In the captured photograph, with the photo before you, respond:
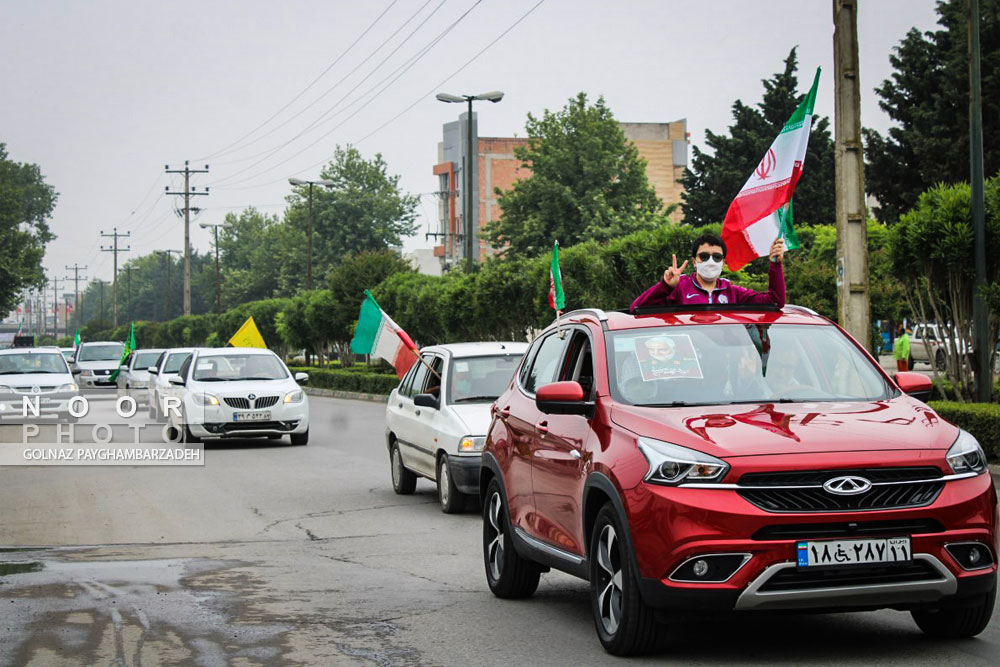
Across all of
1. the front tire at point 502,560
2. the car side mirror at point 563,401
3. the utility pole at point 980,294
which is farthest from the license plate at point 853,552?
the utility pole at point 980,294

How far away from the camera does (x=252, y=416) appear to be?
22.7 meters

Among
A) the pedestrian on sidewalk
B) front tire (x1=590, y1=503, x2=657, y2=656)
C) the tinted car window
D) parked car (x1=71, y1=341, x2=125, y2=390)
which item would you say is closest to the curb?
parked car (x1=71, y1=341, x2=125, y2=390)

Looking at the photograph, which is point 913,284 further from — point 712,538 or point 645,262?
point 712,538

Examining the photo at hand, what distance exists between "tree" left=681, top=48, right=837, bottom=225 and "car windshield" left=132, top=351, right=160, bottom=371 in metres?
29.2

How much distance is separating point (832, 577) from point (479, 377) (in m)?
8.71

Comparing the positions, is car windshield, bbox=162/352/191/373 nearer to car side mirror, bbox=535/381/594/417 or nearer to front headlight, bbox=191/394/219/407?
front headlight, bbox=191/394/219/407

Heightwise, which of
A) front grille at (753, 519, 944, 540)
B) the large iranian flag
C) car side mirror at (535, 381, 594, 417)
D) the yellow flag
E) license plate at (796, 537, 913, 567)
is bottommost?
license plate at (796, 537, 913, 567)

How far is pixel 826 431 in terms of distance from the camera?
6.07 meters

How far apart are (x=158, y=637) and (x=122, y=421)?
24530 mm

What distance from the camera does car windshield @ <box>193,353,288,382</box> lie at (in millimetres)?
23812

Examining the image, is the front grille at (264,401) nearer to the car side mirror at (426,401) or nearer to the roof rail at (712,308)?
the car side mirror at (426,401)

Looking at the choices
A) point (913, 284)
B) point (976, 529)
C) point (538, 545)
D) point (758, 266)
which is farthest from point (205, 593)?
point (758, 266)

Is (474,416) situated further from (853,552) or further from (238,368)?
(238,368)

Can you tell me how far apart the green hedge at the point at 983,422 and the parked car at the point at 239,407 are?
34.3ft
